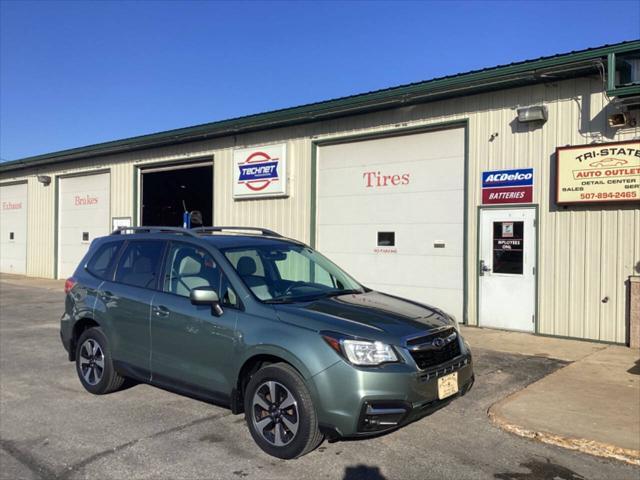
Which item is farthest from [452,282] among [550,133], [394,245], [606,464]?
[606,464]

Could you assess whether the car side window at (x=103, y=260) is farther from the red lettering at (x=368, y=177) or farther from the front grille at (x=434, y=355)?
the red lettering at (x=368, y=177)

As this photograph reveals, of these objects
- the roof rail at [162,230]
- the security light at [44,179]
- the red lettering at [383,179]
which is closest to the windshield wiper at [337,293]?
the roof rail at [162,230]

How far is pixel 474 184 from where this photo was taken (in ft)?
34.9

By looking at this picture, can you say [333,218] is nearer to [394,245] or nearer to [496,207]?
[394,245]

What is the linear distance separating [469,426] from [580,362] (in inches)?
134

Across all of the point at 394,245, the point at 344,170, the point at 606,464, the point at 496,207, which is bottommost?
the point at 606,464

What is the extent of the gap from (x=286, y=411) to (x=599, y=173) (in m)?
7.22

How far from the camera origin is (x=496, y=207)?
1035 centimetres

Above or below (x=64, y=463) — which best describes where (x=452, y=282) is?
above

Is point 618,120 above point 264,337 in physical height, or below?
above

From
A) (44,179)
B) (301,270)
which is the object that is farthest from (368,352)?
(44,179)

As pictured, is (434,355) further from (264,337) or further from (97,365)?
(97,365)

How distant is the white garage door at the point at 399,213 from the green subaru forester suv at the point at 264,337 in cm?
566

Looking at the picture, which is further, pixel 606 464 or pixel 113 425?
pixel 113 425
